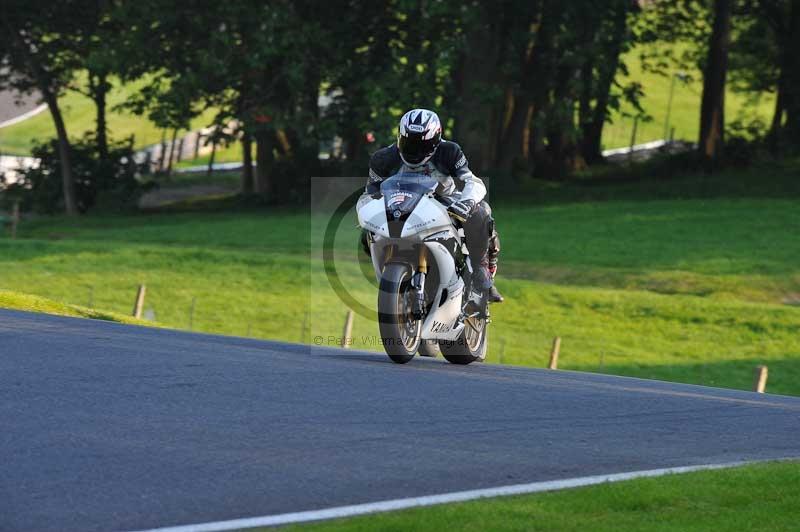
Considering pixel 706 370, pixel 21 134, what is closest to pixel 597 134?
pixel 706 370

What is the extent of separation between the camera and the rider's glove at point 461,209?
12.5 m

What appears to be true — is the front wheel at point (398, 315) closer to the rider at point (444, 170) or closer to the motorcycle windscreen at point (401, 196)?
the motorcycle windscreen at point (401, 196)

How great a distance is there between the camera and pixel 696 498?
284 inches

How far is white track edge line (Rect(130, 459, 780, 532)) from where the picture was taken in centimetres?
632

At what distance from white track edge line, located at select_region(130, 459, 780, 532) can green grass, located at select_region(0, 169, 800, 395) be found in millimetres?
18101

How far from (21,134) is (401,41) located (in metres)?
52.5

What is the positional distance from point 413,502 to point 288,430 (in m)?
1.77

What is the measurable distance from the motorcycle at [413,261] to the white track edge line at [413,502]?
171 inches

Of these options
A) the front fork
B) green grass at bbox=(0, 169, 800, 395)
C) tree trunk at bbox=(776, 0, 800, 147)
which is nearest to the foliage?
green grass at bbox=(0, 169, 800, 395)

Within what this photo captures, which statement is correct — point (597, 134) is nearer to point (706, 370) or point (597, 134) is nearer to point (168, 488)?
point (706, 370)

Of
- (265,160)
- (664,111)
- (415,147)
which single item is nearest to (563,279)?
(265,160)

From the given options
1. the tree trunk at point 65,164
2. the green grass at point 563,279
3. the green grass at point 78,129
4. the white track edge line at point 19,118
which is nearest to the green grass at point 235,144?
the green grass at point 78,129

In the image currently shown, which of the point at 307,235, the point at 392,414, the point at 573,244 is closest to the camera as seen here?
the point at 392,414

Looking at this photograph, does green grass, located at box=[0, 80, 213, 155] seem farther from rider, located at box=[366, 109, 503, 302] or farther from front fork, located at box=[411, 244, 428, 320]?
front fork, located at box=[411, 244, 428, 320]
